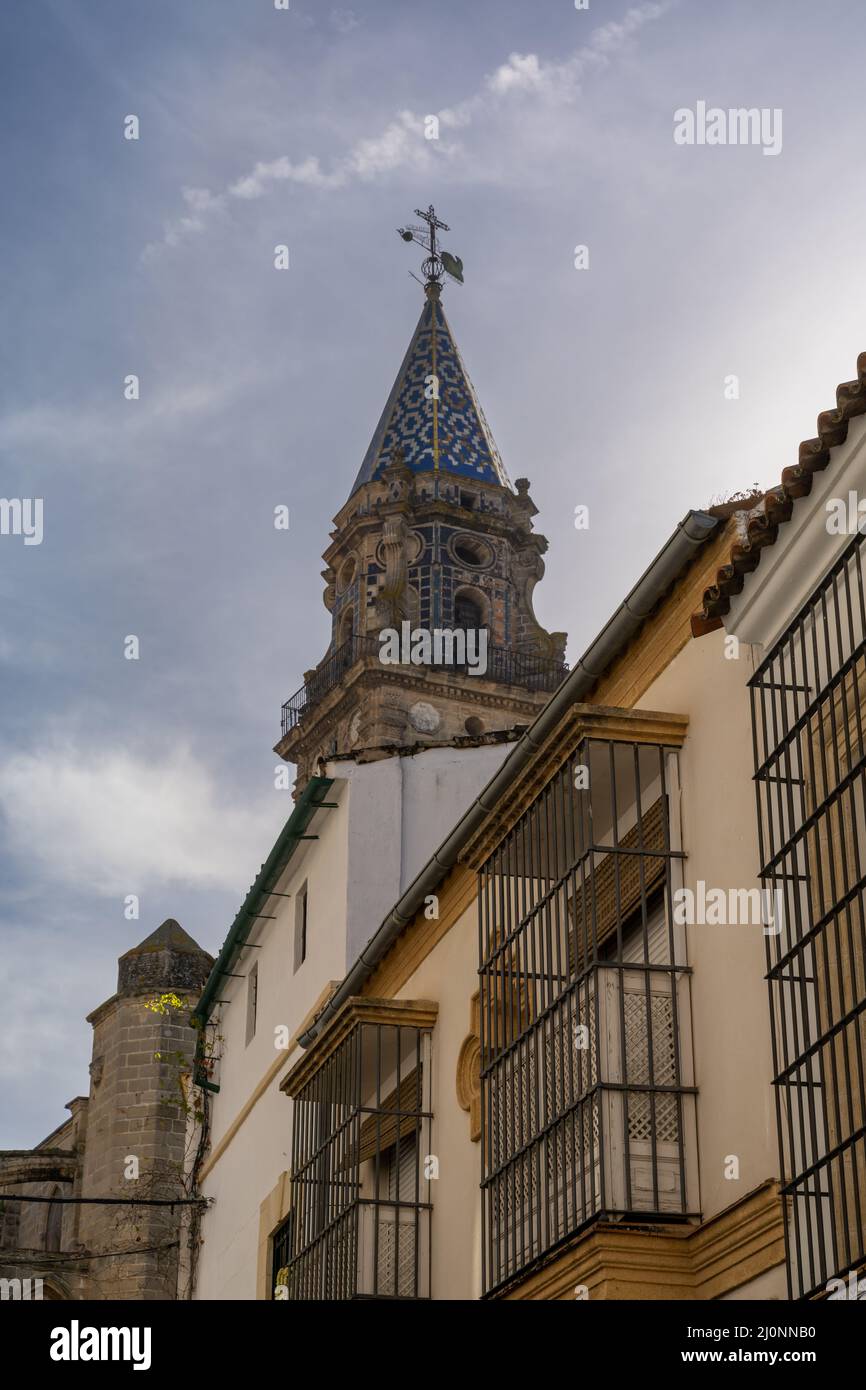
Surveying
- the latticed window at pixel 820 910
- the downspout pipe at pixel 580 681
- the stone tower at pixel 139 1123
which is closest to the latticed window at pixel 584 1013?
the downspout pipe at pixel 580 681

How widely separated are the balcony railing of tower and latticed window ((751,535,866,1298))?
1503 inches

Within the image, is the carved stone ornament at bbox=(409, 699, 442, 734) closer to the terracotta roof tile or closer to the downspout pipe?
the downspout pipe

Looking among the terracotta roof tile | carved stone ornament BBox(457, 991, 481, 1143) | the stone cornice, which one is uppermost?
the stone cornice

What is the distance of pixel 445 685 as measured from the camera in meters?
46.6

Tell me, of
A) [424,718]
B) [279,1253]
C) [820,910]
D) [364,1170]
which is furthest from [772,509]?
[424,718]

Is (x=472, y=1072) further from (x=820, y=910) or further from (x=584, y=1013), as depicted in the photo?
(x=820, y=910)

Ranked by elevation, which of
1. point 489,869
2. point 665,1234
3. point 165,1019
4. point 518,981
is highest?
point 165,1019

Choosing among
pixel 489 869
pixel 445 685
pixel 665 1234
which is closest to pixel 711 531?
pixel 489 869

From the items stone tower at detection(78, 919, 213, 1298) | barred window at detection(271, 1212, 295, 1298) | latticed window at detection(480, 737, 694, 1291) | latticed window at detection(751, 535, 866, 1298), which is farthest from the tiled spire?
latticed window at detection(751, 535, 866, 1298)

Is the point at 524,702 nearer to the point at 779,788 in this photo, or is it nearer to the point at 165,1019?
the point at 165,1019

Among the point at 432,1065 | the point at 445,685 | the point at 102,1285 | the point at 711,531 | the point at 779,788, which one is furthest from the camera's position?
the point at 445,685

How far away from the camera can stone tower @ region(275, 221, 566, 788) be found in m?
46.5
